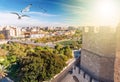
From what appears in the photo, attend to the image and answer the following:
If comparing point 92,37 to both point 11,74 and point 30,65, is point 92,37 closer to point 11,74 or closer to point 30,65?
point 30,65

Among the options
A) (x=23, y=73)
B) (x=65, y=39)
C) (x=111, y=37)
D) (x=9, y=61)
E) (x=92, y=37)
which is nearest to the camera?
(x=111, y=37)

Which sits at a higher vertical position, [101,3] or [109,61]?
[101,3]

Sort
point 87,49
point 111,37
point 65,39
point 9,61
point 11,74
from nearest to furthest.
Answer: point 111,37
point 87,49
point 11,74
point 9,61
point 65,39

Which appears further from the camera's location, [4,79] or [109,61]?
[4,79]

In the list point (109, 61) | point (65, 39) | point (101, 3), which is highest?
point (101, 3)

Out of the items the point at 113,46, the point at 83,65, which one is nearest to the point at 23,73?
the point at 83,65

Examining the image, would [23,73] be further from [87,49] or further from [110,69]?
[110,69]
